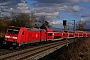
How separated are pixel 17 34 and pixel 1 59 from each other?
1014 cm

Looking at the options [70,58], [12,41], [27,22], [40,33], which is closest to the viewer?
[70,58]

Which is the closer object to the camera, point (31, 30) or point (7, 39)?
point (7, 39)

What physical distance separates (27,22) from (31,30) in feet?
168

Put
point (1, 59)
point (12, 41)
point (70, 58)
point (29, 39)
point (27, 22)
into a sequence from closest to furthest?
point (70, 58), point (1, 59), point (12, 41), point (29, 39), point (27, 22)

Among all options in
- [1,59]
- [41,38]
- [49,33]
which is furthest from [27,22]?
[1,59]

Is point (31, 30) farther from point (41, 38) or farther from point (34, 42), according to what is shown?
point (41, 38)

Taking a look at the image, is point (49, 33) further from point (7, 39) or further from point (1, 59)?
point (1, 59)

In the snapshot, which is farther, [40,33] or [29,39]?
[40,33]

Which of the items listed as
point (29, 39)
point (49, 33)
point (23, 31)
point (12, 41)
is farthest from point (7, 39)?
point (49, 33)

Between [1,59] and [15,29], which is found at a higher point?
[15,29]

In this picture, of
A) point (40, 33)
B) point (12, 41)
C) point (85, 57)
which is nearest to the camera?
point (85, 57)

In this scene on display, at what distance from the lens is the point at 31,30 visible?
111 ft

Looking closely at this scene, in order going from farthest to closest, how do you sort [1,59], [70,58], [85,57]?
1. [1,59]
2. [85,57]
3. [70,58]

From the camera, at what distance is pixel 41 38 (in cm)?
4072
